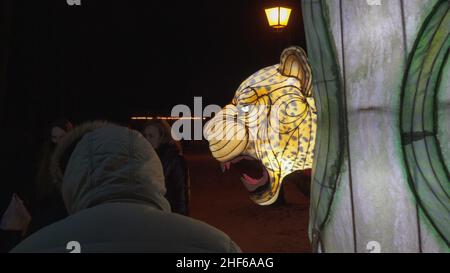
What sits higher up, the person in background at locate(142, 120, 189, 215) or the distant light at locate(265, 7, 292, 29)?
the distant light at locate(265, 7, 292, 29)

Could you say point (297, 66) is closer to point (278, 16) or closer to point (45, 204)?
point (45, 204)

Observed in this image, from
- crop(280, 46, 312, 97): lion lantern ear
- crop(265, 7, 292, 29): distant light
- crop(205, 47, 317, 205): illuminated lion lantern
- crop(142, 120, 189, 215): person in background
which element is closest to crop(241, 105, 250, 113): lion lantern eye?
crop(205, 47, 317, 205): illuminated lion lantern

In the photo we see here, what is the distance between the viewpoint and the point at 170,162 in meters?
3.19

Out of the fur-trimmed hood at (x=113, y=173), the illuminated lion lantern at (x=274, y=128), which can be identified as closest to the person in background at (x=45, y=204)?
the illuminated lion lantern at (x=274, y=128)

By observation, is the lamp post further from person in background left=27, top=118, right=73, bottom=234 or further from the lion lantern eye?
the lion lantern eye

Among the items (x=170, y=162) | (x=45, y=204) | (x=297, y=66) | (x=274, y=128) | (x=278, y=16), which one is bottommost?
(x=45, y=204)

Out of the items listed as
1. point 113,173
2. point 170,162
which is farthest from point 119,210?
point 170,162

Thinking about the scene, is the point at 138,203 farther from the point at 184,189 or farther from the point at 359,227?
the point at 184,189

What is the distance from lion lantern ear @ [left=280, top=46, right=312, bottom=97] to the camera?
5.40 feet

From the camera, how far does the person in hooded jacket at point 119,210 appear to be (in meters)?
0.94

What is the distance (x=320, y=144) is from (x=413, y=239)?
33cm

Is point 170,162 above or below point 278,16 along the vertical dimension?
below

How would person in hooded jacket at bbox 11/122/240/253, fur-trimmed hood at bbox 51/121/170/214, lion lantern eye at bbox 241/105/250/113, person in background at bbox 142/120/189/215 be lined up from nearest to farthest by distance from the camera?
1. person in hooded jacket at bbox 11/122/240/253
2. fur-trimmed hood at bbox 51/121/170/214
3. lion lantern eye at bbox 241/105/250/113
4. person in background at bbox 142/120/189/215

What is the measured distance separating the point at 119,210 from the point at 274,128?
3.20ft
